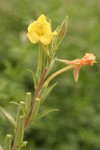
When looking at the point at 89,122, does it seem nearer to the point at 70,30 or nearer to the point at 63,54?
the point at 63,54

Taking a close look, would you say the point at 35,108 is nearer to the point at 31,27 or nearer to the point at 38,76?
the point at 38,76

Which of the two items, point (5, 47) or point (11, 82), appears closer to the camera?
point (11, 82)

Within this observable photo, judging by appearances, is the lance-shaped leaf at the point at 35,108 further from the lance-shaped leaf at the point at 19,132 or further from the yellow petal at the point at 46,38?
the yellow petal at the point at 46,38

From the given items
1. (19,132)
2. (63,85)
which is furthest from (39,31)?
(63,85)

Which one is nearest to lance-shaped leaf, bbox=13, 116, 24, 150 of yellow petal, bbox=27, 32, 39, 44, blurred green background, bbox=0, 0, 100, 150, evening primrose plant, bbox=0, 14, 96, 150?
evening primrose plant, bbox=0, 14, 96, 150

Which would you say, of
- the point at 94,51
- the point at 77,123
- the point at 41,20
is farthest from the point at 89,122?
the point at 41,20

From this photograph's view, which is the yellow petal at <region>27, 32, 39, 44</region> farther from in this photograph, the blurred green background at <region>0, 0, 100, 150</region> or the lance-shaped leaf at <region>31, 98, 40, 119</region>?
the blurred green background at <region>0, 0, 100, 150</region>

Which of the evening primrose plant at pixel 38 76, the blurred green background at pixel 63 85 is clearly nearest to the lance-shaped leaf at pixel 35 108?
the evening primrose plant at pixel 38 76

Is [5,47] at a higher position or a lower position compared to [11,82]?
higher
